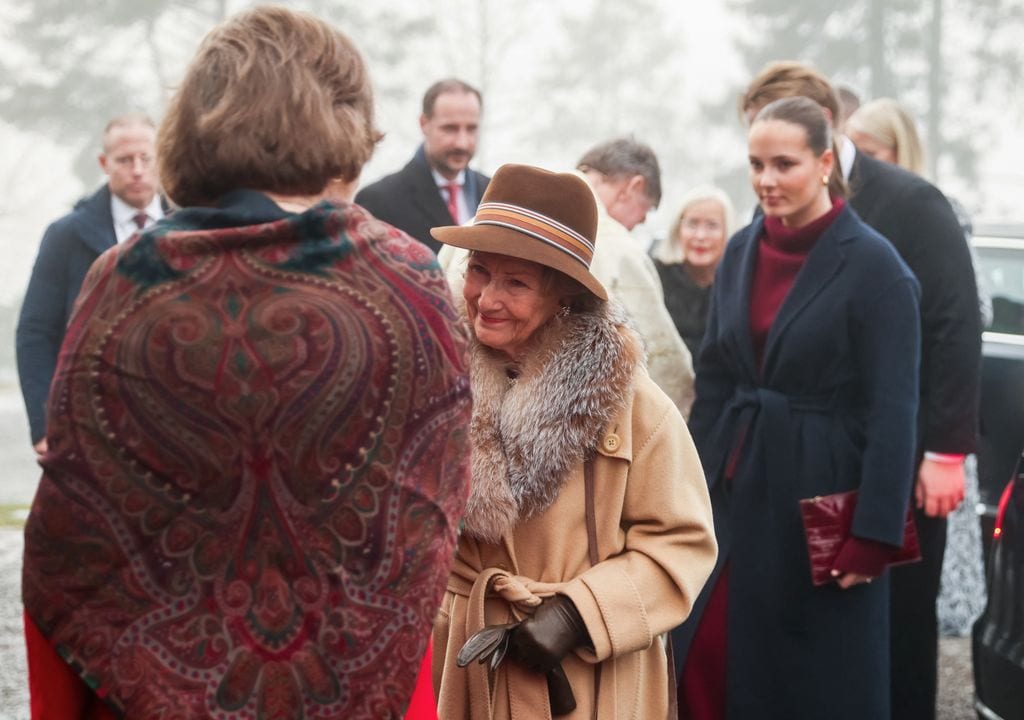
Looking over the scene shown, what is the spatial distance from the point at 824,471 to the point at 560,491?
149 centimetres

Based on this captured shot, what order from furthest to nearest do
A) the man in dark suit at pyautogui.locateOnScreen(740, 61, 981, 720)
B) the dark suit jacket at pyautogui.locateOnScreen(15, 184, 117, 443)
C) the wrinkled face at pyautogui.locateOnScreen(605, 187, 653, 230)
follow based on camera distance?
the wrinkled face at pyautogui.locateOnScreen(605, 187, 653, 230) → the dark suit jacket at pyautogui.locateOnScreen(15, 184, 117, 443) → the man in dark suit at pyautogui.locateOnScreen(740, 61, 981, 720)

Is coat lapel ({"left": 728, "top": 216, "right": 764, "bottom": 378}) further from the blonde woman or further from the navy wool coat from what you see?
the blonde woman

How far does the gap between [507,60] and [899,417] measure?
120 ft

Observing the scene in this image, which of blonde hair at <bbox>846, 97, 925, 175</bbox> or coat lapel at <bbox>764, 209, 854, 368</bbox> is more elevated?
blonde hair at <bbox>846, 97, 925, 175</bbox>

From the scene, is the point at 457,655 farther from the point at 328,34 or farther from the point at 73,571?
the point at 328,34

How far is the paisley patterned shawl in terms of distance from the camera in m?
2.01

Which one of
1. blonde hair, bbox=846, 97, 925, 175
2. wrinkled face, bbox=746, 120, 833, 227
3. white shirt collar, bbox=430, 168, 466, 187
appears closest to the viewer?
wrinkled face, bbox=746, 120, 833, 227

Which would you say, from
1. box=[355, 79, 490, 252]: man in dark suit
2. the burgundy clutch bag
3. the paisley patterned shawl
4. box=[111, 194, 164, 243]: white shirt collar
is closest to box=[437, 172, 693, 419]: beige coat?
the burgundy clutch bag

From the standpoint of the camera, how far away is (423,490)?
213 centimetres

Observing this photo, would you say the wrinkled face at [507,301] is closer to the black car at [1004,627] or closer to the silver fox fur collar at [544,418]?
the silver fox fur collar at [544,418]

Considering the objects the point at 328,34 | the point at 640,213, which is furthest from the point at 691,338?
the point at 328,34

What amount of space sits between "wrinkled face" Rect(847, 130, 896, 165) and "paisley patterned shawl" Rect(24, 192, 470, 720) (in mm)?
4100

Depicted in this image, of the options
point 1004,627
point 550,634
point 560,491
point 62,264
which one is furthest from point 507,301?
point 62,264

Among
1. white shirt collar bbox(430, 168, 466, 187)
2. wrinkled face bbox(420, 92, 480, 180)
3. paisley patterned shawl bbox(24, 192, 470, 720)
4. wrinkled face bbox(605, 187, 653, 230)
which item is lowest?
paisley patterned shawl bbox(24, 192, 470, 720)
